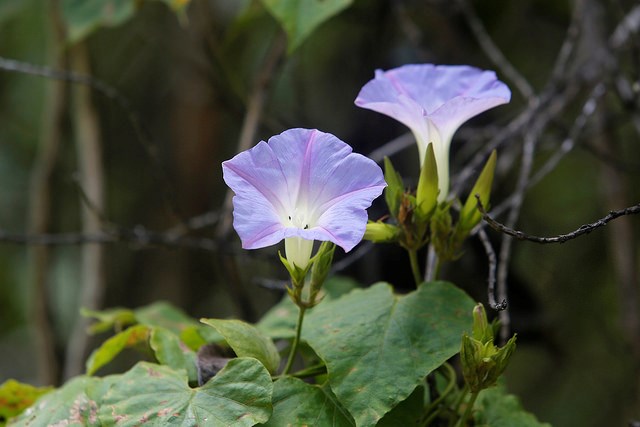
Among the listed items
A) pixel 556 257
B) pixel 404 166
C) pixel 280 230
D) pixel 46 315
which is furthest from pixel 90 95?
pixel 556 257

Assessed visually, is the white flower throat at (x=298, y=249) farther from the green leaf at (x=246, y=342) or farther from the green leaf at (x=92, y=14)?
the green leaf at (x=92, y=14)

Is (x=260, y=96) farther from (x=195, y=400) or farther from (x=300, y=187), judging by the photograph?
(x=195, y=400)

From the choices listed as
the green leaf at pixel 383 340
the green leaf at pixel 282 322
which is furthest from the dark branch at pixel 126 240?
the green leaf at pixel 383 340

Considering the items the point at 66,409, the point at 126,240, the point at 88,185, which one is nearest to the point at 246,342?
the point at 66,409

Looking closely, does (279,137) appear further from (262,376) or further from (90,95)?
(90,95)

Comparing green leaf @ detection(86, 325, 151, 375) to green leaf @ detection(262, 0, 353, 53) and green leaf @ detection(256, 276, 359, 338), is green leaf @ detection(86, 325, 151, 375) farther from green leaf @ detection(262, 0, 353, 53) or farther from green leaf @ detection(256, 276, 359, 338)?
green leaf @ detection(262, 0, 353, 53)

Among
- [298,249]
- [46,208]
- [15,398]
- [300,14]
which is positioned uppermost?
[300,14]
